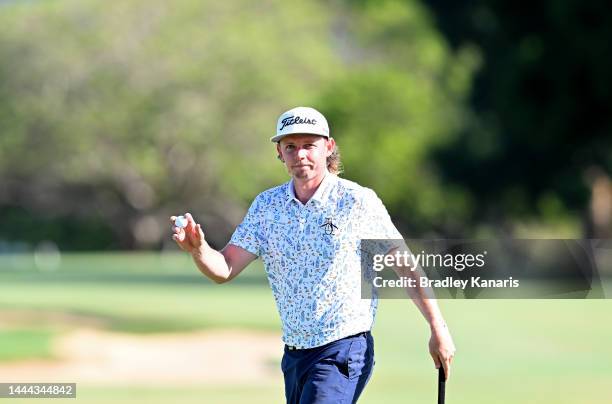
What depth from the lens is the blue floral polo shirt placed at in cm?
650

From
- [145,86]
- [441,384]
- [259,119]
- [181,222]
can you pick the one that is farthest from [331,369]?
[145,86]

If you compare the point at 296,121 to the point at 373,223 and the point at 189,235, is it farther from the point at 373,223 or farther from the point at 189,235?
the point at 189,235

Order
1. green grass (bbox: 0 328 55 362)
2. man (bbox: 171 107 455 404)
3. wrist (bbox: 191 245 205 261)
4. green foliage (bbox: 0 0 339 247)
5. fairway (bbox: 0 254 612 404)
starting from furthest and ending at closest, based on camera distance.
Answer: green foliage (bbox: 0 0 339 247)
green grass (bbox: 0 328 55 362)
fairway (bbox: 0 254 612 404)
man (bbox: 171 107 455 404)
wrist (bbox: 191 245 205 261)

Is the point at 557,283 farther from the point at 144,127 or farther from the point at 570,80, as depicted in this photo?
the point at 144,127

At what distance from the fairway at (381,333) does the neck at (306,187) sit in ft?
25.4

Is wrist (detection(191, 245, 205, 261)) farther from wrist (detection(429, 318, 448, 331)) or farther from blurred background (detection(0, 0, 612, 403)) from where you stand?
blurred background (detection(0, 0, 612, 403))

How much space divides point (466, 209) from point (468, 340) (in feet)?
161

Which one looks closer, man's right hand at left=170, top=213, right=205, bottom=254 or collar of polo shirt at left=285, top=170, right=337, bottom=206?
man's right hand at left=170, top=213, right=205, bottom=254

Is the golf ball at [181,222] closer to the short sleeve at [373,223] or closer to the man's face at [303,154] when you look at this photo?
the man's face at [303,154]

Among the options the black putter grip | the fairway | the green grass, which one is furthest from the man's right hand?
the green grass

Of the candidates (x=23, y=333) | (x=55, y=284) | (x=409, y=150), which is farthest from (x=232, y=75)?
(x=23, y=333)

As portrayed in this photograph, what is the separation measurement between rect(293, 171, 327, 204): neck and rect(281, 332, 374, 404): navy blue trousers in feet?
2.29

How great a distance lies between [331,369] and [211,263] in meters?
0.75

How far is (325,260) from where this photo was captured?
6.51m
